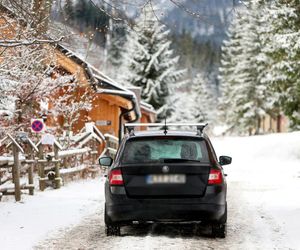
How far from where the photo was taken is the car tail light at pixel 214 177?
8.19 meters

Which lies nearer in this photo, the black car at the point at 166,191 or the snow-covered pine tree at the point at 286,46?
the black car at the point at 166,191

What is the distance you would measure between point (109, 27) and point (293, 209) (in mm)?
5291

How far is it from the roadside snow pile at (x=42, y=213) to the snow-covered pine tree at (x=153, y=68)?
31.8 metres

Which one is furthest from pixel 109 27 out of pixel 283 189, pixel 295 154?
pixel 295 154

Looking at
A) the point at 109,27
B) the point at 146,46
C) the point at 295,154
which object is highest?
the point at 146,46

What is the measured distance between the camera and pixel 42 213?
36.2 ft

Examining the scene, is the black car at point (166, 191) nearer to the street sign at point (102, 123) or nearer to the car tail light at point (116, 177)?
the car tail light at point (116, 177)

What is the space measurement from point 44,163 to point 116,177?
23.9ft

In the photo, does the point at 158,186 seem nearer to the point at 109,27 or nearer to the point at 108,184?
the point at 108,184

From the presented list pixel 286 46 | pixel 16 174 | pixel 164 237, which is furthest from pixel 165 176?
pixel 286 46

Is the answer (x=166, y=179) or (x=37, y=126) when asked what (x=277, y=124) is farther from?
(x=166, y=179)

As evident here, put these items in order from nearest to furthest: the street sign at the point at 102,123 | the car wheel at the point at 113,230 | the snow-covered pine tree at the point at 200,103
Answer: the car wheel at the point at 113,230, the street sign at the point at 102,123, the snow-covered pine tree at the point at 200,103

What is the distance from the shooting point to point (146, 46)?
1887 inches

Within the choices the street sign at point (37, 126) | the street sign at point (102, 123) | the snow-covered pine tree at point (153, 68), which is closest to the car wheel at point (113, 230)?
the street sign at point (37, 126)
